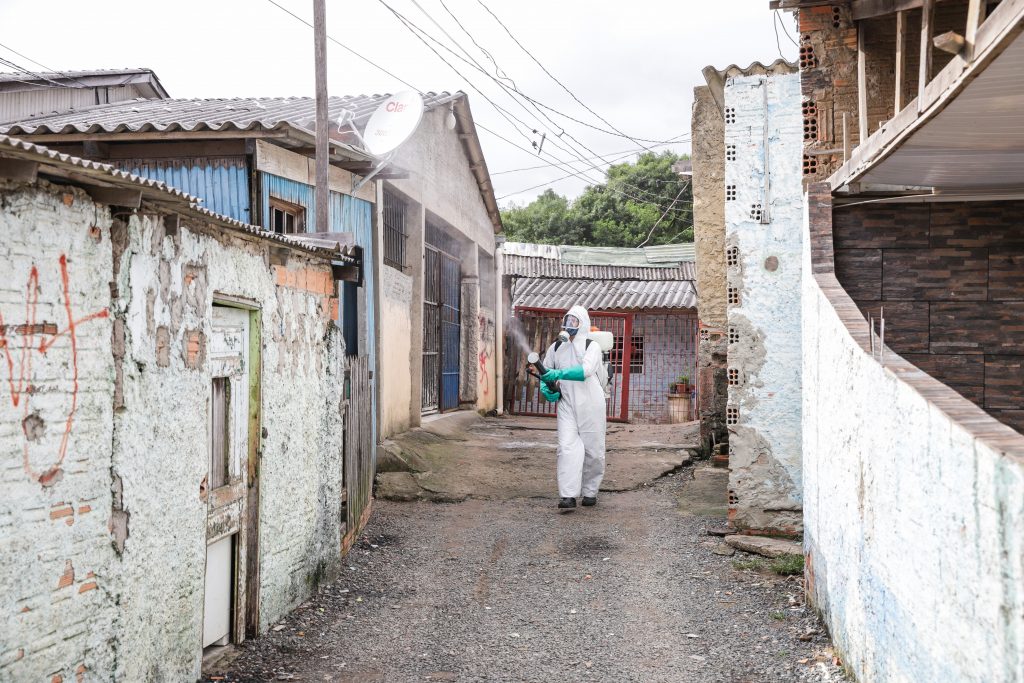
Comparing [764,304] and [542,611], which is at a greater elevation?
[764,304]

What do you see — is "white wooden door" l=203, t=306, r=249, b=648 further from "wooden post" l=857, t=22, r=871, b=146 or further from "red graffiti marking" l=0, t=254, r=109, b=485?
"wooden post" l=857, t=22, r=871, b=146

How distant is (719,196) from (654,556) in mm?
4884

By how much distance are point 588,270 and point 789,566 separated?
17096 millimetres

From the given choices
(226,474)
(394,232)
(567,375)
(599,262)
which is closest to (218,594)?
(226,474)

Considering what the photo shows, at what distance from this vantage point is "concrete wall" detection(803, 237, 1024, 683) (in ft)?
A: 8.61

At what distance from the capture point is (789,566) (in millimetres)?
7355

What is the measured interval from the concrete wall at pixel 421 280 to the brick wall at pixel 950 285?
5219mm

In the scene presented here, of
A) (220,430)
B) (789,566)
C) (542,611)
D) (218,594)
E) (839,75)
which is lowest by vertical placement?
(542,611)

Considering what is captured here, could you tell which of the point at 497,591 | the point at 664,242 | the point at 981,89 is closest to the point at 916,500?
the point at 981,89

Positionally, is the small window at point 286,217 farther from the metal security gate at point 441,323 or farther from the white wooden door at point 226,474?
the metal security gate at point 441,323

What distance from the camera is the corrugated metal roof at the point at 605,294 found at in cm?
1922

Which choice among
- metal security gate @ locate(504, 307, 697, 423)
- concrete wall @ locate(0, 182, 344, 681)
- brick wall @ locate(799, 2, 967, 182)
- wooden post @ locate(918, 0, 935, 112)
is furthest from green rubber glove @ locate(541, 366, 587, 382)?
metal security gate @ locate(504, 307, 697, 423)

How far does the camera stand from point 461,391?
1545 cm

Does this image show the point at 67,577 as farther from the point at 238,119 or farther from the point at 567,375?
the point at 567,375
